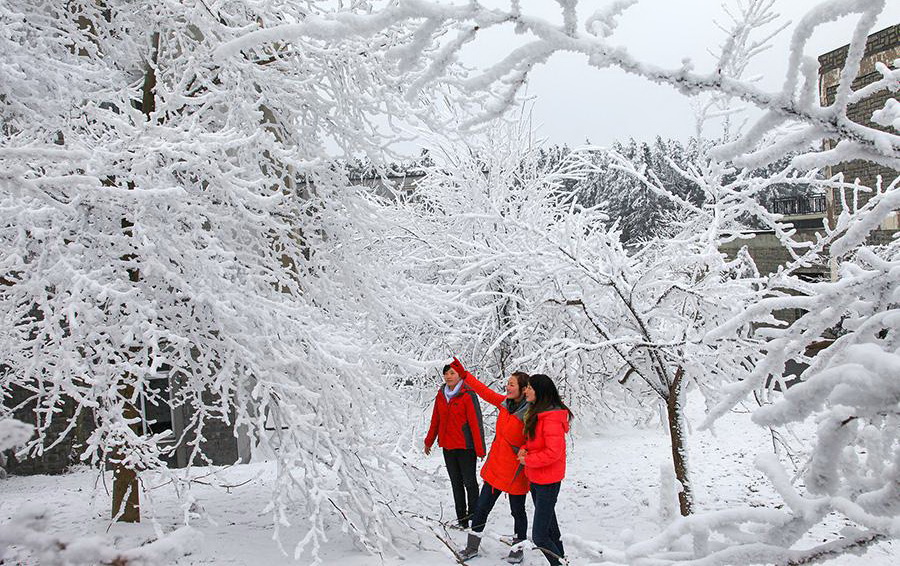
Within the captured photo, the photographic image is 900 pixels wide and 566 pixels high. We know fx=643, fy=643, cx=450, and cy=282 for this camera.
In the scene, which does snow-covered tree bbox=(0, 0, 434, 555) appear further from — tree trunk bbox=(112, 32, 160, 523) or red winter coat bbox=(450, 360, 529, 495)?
red winter coat bbox=(450, 360, 529, 495)

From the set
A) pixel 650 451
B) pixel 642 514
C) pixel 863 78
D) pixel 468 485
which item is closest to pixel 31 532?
pixel 468 485

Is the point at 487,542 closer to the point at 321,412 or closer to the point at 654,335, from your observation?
the point at 321,412

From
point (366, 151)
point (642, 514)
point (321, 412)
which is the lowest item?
point (642, 514)

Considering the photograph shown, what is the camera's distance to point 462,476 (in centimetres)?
586

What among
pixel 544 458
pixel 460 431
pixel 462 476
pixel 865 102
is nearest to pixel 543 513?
pixel 544 458

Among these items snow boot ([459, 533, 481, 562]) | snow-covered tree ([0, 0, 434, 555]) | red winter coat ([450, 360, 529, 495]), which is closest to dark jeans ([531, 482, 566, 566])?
red winter coat ([450, 360, 529, 495])

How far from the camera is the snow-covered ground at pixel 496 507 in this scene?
526cm

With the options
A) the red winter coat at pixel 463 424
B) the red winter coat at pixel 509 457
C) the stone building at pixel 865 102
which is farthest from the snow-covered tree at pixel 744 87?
the stone building at pixel 865 102

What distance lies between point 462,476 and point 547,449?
157 centimetres

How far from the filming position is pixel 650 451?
35.2 feet

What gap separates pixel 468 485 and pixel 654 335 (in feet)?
7.32

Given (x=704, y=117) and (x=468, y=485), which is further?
(x=704, y=117)

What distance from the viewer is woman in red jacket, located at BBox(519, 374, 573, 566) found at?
14.9ft

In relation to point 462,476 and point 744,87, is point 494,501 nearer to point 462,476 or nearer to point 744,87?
point 462,476
